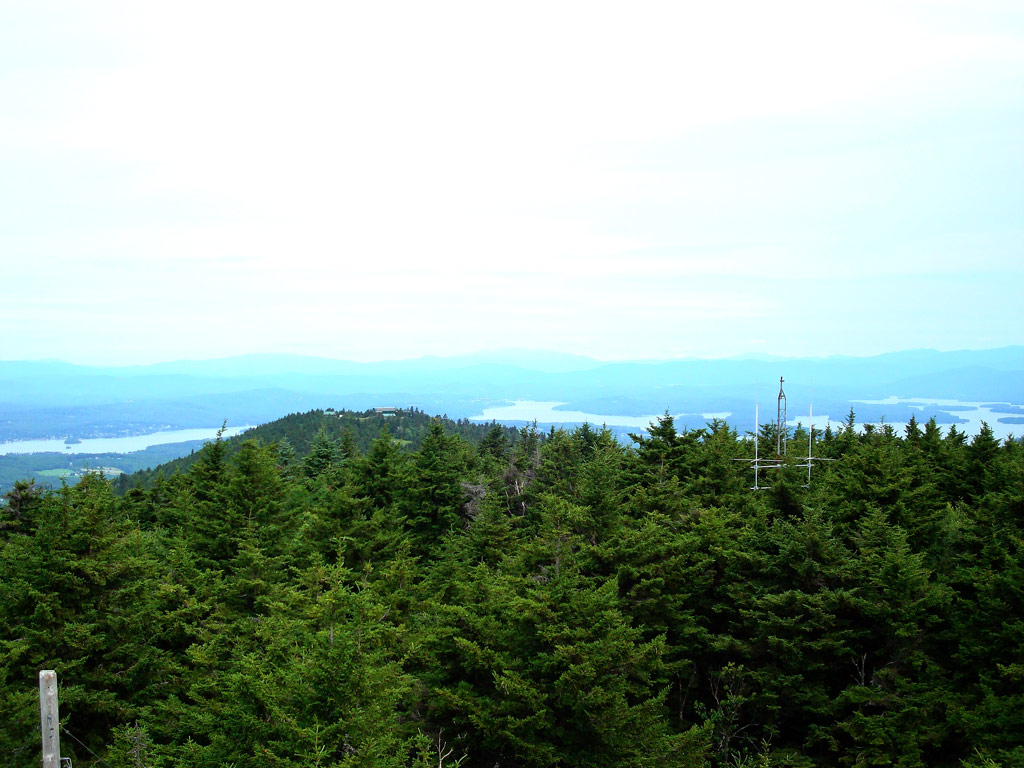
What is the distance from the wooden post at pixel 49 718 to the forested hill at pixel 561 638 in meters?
2.98

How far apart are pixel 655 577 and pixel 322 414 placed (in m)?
122

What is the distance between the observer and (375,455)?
1193 inches

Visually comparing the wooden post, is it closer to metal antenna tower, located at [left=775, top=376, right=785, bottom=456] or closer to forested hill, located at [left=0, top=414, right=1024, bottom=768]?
forested hill, located at [left=0, top=414, right=1024, bottom=768]

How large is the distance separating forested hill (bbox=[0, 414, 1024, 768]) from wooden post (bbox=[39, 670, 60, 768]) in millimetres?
2979

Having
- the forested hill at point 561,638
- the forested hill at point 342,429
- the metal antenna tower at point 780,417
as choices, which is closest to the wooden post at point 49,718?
the forested hill at point 561,638


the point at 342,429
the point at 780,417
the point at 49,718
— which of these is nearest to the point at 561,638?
the point at 49,718

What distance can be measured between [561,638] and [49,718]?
8531 millimetres

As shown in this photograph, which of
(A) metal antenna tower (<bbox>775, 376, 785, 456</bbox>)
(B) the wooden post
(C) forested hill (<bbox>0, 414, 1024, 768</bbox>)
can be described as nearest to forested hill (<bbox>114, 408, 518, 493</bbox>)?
(A) metal antenna tower (<bbox>775, 376, 785, 456</bbox>)

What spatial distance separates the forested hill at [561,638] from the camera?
11.7 meters

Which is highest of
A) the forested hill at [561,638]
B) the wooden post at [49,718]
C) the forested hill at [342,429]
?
the wooden post at [49,718]

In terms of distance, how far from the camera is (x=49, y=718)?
269 inches

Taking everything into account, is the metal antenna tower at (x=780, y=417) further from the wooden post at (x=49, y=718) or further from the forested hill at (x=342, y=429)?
the forested hill at (x=342, y=429)

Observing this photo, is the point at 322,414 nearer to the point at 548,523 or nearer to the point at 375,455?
the point at 375,455

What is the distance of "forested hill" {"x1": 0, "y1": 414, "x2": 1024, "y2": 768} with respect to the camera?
1166 cm
